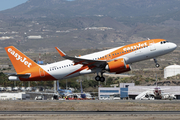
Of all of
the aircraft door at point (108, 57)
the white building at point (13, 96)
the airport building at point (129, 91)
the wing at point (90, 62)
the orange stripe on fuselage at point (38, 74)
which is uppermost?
the aircraft door at point (108, 57)

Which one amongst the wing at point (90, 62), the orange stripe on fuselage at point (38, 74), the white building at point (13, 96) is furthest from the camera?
the white building at point (13, 96)

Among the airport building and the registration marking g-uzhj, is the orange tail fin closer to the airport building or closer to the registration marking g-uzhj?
the registration marking g-uzhj

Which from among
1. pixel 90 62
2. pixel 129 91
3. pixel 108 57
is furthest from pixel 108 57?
pixel 129 91

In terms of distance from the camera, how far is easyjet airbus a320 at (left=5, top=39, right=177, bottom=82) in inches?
2311

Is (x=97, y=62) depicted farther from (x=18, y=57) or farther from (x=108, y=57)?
(x=18, y=57)

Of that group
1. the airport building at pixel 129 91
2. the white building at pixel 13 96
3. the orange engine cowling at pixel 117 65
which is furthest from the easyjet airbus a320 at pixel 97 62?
the airport building at pixel 129 91

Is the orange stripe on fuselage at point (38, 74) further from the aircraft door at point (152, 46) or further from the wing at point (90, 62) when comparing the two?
the aircraft door at point (152, 46)

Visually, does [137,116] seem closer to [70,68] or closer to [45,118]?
[45,118]

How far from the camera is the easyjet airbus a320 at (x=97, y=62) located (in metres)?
58.7

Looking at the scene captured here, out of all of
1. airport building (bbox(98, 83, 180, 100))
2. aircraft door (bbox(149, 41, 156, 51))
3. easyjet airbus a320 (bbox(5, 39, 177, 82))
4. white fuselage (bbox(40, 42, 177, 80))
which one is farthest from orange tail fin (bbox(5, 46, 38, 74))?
airport building (bbox(98, 83, 180, 100))

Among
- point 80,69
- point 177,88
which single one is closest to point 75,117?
point 80,69

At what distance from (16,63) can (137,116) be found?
28.5 meters

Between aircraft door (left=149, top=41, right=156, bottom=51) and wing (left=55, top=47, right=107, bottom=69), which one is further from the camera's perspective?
aircraft door (left=149, top=41, right=156, bottom=51)

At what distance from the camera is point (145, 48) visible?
193ft
